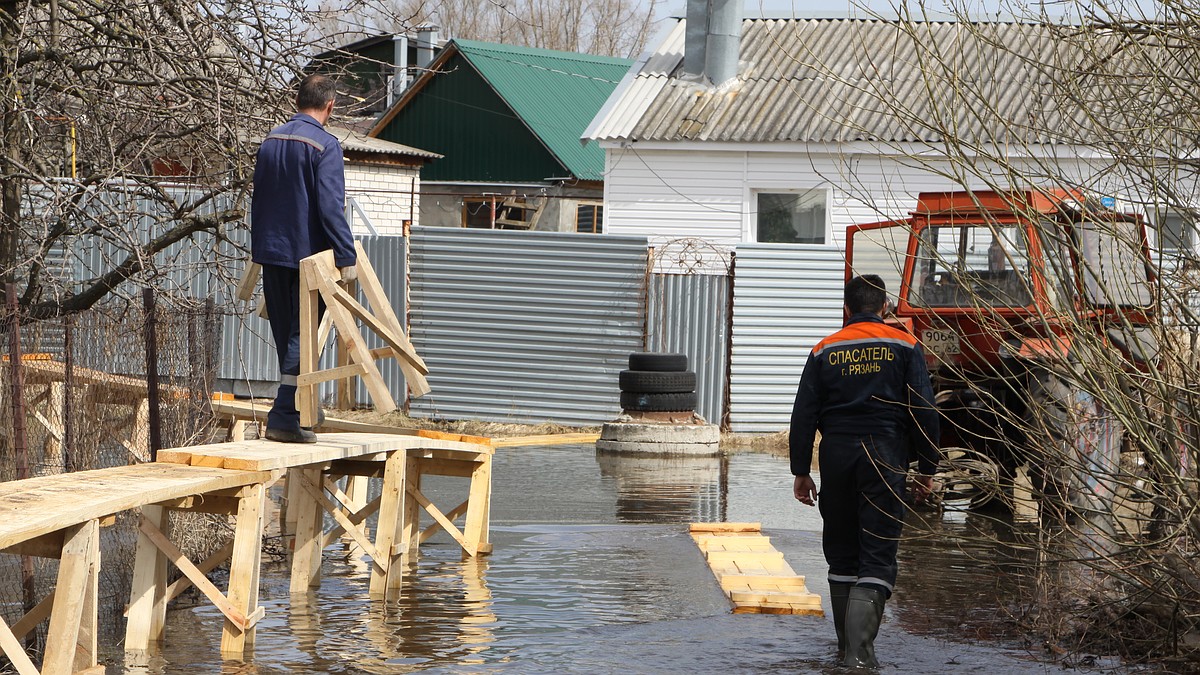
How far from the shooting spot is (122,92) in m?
9.56

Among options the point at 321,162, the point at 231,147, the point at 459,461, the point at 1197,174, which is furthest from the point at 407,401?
the point at 1197,174

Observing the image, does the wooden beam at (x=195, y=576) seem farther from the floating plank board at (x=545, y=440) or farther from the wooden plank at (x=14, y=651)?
the floating plank board at (x=545, y=440)

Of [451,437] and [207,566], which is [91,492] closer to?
[207,566]

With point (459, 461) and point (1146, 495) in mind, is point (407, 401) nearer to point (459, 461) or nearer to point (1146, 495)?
point (459, 461)

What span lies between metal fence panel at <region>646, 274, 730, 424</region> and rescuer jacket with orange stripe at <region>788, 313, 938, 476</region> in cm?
1090

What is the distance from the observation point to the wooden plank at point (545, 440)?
16.9 metres

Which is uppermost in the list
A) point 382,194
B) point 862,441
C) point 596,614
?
point 382,194

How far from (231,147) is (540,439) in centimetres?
898

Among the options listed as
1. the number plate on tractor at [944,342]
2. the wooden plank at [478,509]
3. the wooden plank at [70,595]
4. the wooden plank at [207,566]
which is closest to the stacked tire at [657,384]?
the number plate on tractor at [944,342]

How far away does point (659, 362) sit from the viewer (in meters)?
16.8

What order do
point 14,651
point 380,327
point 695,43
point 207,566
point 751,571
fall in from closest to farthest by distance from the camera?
1. point 14,651
2. point 380,327
3. point 207,566
4. point 751,571
5. point 695,43

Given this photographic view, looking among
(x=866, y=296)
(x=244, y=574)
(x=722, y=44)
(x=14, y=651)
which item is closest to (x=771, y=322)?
(x=722, y=44)

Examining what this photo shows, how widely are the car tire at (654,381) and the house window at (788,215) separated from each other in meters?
5.85

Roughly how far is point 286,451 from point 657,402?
973 centimetres
